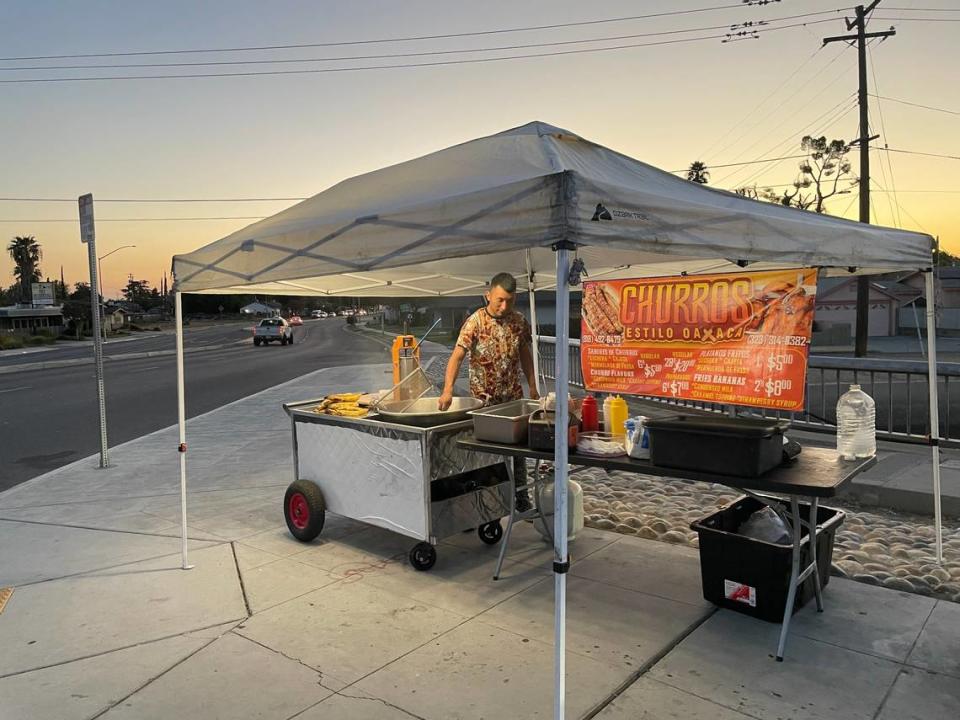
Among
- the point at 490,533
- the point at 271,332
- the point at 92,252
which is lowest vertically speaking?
the point at 490,533

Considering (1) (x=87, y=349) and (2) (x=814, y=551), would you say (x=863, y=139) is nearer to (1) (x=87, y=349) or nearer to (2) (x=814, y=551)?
Result: (2) (x=814, y=551)

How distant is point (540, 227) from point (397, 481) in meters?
2.55

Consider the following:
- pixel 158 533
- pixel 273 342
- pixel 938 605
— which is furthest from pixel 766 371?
pixel 273 342

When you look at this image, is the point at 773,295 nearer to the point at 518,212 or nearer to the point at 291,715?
the point at 518,212

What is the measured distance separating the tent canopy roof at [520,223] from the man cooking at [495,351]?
3.95 feet

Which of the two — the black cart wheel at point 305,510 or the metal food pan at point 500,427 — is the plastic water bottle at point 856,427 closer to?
the metal food pan at point 500,427

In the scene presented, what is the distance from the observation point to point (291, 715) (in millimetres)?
3051

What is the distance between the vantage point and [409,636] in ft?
12.4

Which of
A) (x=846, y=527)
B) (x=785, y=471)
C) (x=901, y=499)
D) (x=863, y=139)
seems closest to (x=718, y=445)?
(x=785, y=471)

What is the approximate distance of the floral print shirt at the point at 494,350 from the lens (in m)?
5.02

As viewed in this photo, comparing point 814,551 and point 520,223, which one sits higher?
point 520,223

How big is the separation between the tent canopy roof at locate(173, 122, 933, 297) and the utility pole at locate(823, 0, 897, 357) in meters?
22.1

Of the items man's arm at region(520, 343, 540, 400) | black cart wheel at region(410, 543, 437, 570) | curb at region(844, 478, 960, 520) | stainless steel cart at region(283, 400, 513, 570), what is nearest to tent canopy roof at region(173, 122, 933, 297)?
stainless steel cart at region(283, 400, 513, 570)

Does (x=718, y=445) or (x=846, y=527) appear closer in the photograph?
(x=718, y=445)
